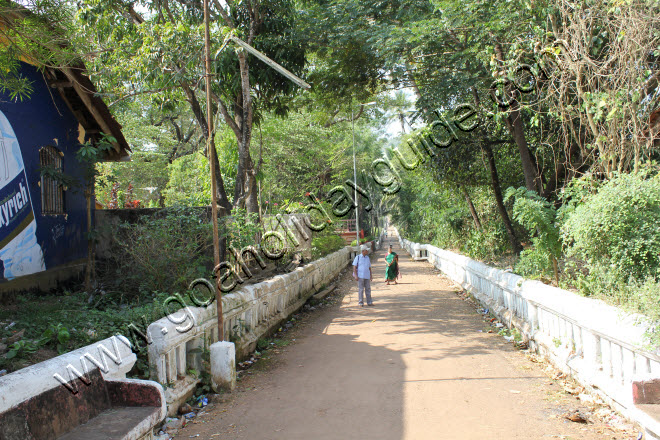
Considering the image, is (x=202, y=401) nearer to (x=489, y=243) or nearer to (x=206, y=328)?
(x=206, y=328)

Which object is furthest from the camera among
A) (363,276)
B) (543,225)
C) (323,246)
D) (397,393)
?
(323,246)

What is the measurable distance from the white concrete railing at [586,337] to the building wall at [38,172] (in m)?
8.73

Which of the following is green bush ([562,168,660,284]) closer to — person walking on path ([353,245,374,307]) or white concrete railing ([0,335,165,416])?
white concrete railing ([0,335,165,416])

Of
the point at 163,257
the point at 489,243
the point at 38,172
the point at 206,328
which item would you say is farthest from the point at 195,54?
the point at 489,243

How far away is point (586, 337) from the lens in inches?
225

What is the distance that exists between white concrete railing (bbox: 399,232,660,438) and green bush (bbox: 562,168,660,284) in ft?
1.99

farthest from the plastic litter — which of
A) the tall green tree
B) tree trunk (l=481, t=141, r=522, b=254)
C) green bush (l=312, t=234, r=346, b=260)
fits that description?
green bush (l=312, t=234, r=346, b=260)

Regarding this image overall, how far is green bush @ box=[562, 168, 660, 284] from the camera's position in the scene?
18.7ft

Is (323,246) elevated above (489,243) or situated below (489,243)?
above

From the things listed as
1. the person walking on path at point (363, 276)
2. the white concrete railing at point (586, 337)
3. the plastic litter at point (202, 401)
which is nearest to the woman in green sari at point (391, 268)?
the person walking on path at point (363, 276)

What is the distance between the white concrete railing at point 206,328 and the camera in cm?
523

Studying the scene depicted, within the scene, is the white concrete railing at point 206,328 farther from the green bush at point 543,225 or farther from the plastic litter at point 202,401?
the green bush at point 543,225

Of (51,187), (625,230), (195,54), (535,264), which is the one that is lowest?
(535,264)

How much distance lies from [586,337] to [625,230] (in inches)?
53.3
